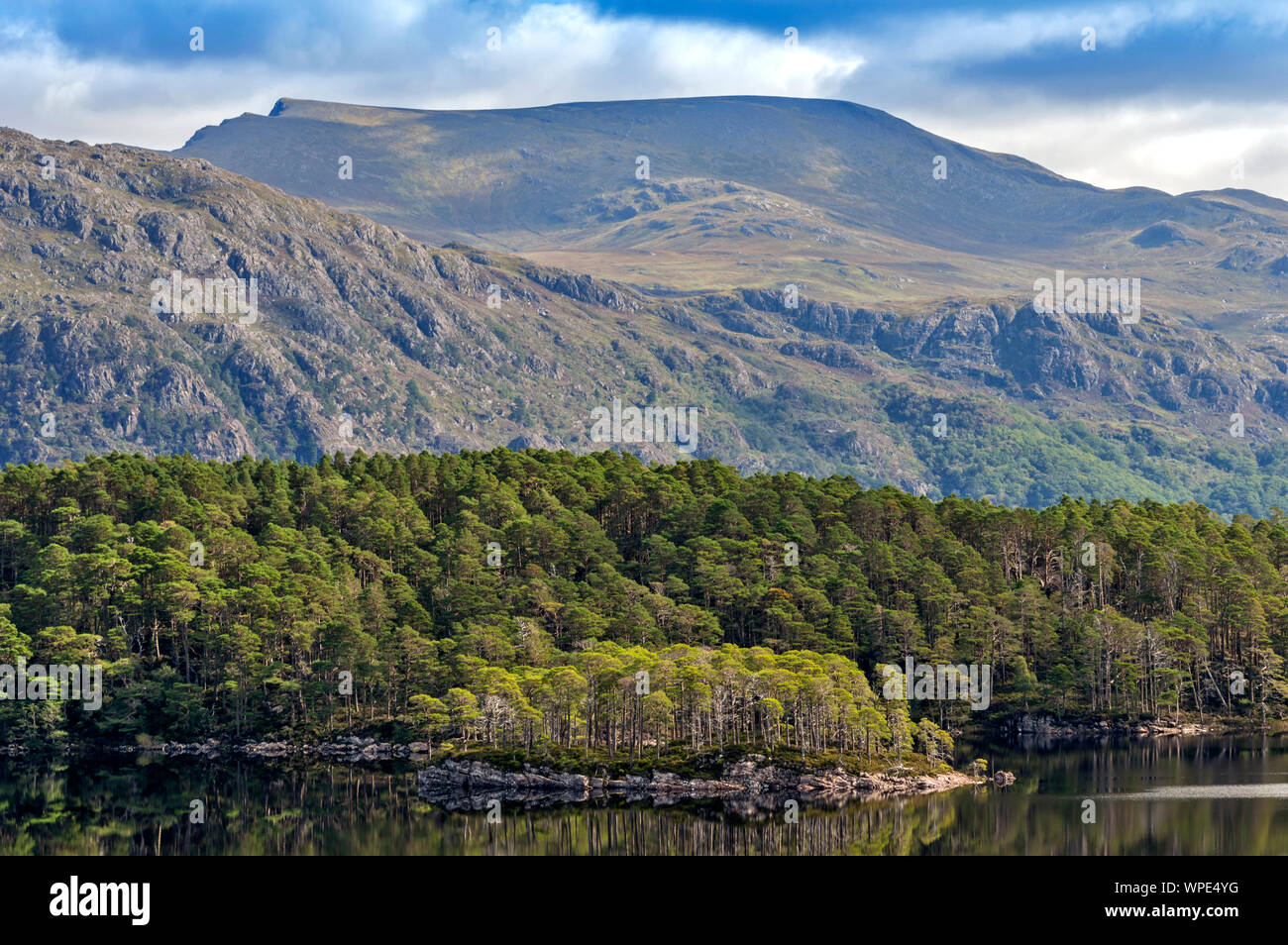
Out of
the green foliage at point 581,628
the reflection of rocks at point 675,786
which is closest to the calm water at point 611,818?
the reflection of rocks at point 675,786

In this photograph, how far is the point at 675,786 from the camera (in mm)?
126938

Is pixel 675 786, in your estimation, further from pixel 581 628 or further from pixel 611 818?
pixel 581 628

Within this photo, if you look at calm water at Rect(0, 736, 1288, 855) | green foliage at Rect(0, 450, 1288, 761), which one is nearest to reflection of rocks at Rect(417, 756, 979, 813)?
calm water at Rect(0, 736, 1288, 855)

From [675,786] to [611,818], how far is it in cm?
1464

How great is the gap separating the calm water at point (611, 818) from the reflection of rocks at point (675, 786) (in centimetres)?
327

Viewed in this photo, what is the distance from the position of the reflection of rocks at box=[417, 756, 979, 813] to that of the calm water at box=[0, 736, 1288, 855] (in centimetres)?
327

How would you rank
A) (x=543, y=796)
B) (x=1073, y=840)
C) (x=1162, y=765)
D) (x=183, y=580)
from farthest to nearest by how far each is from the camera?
(x=183, y=580) < (x=1162, y=765) < (x=543, y=796) < (x=1073, y=840)

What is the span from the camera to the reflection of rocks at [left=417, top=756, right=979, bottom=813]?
4875 inches

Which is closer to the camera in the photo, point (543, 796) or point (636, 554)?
point (543, 796)

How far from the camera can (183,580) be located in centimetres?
16912

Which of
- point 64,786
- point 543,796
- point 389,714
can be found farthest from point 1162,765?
point 64,786

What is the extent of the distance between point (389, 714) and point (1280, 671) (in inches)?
3751

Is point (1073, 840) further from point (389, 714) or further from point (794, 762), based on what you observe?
point (389, 714)

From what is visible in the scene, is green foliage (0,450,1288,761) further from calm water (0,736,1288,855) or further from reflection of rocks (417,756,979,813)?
calm water (0,736,1288,855)
